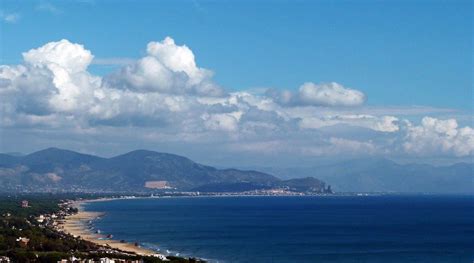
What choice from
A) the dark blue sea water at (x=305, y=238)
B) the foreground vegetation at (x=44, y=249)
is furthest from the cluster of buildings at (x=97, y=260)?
the dark blue sea water at (x=305, y=238)

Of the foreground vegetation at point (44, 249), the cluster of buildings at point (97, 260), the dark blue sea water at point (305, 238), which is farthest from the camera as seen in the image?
the dark blue sea water at point (305, 238)

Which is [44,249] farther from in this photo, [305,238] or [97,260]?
[305,238]

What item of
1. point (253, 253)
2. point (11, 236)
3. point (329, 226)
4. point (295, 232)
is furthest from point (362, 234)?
point (11, 236)

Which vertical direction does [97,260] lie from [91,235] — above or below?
below

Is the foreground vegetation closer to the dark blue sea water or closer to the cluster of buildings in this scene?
the cluster of buildings

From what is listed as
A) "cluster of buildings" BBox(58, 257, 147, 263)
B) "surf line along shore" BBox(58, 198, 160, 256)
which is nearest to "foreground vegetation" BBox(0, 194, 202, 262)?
"cluster of buildings" BBox(58, 257, 147, 263)

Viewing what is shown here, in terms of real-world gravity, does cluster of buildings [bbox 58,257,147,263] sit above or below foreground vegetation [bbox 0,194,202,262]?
below

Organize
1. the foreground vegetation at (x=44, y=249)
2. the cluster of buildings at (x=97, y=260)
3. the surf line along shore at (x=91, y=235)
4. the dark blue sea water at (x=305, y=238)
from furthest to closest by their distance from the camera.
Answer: the surf line along shore at (x=91, y=235) → the dark blue sea water at (x=305, y=238) → the foreground vegetation at (x=44, y=249) → the cluster of buildings at (x=97, y=260)

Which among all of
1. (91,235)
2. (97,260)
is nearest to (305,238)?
(91,235)

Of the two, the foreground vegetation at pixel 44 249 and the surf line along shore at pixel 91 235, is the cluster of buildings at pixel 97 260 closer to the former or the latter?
the foreground vegetation at pixel 44 249

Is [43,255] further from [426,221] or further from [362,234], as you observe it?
[426,221]

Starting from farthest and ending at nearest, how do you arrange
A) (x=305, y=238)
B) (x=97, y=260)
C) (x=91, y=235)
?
(x=305, y=238), (x=91, y=235), (x=97, y=260)
